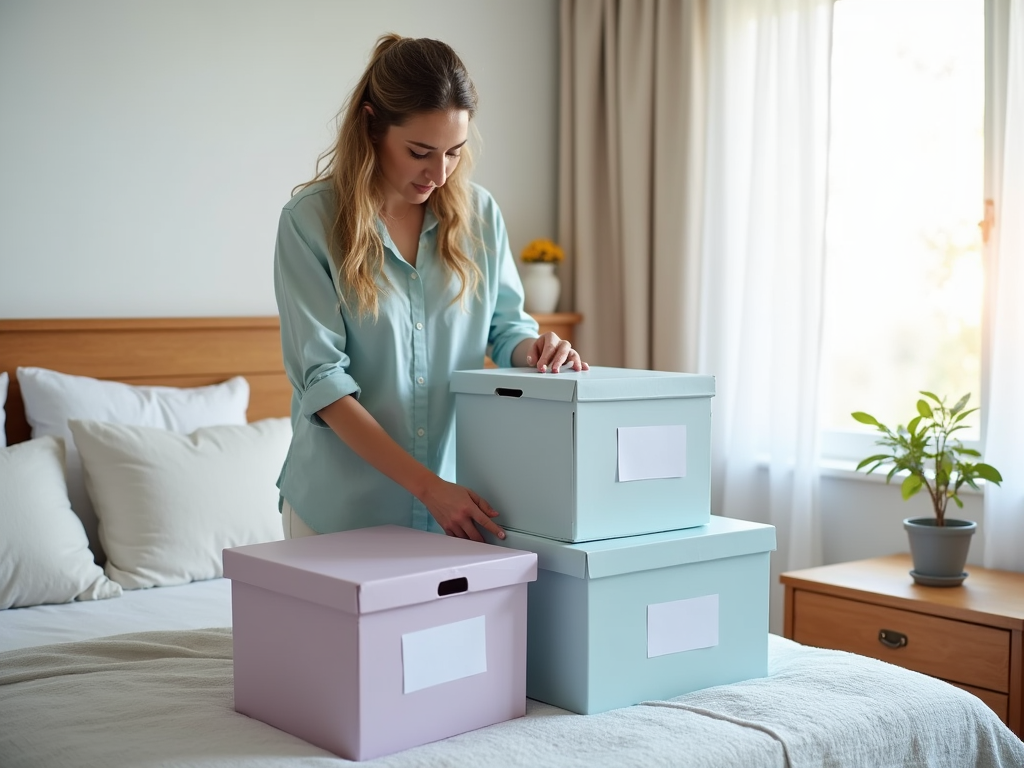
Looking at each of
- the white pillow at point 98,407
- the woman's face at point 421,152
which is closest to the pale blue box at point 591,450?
the woman's face at point 421,152

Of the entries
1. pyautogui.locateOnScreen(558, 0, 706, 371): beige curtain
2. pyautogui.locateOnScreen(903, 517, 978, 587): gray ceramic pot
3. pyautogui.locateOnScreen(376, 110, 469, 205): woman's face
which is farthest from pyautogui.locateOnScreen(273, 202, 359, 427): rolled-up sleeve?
pyautogui.locateOnScreen(558, 0, 706, 371): beige curtain

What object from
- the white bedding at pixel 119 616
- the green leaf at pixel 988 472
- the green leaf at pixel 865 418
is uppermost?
the green leaf at pixel 865 418

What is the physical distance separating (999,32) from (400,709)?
2.25m

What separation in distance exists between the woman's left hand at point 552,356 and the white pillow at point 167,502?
1086mm

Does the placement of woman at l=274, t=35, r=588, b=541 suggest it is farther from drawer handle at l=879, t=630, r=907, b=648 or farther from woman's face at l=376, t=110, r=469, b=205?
drawer handle at l=879, t=630, r=907, b=648

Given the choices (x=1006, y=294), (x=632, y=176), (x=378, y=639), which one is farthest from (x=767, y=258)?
(x=378, y=639)

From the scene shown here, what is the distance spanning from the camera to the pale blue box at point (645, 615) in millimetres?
1300

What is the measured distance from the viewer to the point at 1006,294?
256cm

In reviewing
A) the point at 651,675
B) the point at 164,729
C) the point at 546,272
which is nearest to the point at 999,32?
the point at 546,272

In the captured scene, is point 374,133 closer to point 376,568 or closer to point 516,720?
point 376,568

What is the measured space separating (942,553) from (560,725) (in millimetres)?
1506

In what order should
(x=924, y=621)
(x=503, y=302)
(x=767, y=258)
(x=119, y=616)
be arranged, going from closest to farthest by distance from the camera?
1. (x=503, y=302)
2. (x=119, y=616)
3. (x=924, y=621)
4. (x=767, y=258)

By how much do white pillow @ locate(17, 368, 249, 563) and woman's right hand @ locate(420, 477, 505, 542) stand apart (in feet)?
4.28

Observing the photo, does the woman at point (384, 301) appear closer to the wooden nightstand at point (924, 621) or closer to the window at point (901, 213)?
the wooden nightstand at point (924, 621)
